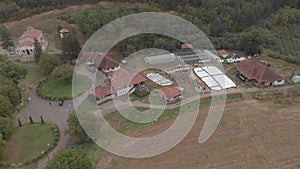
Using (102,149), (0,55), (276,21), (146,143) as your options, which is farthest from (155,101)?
(276,21)

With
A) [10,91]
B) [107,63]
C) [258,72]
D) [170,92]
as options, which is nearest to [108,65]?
[107,63]

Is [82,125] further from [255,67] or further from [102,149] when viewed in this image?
[255,67]

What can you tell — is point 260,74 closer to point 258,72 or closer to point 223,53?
point 258,72

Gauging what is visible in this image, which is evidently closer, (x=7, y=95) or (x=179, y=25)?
(x=7, y=95)

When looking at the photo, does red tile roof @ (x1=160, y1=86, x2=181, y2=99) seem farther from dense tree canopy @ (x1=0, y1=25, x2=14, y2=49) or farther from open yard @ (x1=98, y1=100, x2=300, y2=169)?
dense tree canopy @ (x1=0, y1=25, x2=14, y2=49)

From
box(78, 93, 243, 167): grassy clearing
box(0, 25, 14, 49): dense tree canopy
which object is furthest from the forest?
box(78, 93, 243, 167): grassy clearing
